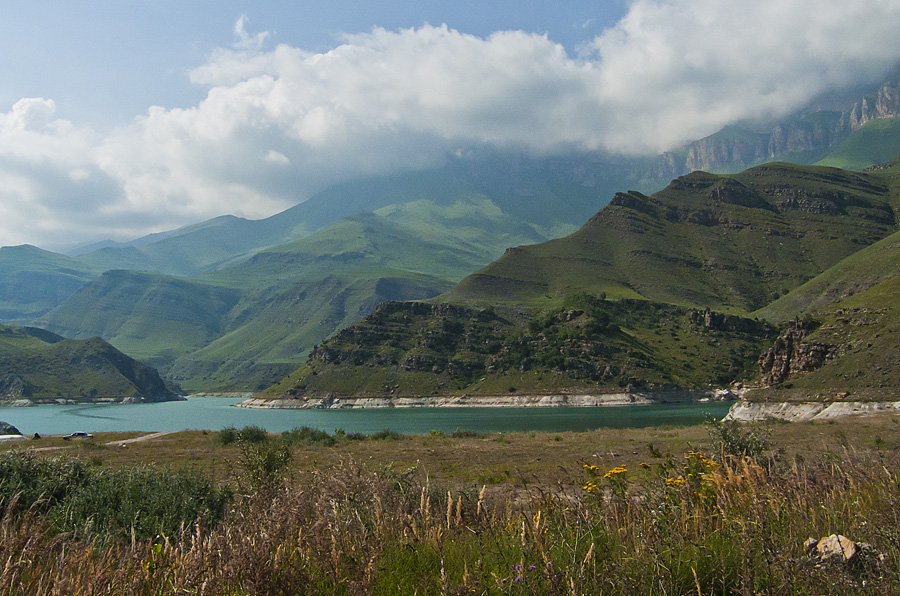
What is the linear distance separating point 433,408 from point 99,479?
143378mm

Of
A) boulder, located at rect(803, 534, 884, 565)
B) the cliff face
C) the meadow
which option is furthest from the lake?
boulder, located at rect(803, 534, 884, 565)

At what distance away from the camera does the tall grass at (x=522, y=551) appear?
4.43 meters

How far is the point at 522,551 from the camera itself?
16.3 feet

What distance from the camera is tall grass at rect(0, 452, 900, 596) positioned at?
14.5ft

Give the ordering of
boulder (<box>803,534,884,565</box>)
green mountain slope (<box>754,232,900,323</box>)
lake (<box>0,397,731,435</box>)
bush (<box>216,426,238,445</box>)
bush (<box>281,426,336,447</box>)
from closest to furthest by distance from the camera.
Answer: boulder (<box>803,534,884,565</box>)
bush (<box>281,426,336,447</box>)
bush (<box>216,426,238,445</box>)
lake (<box>0,397,731,435</box>)
green mountain slope (<box>754,232,900,323</box>)

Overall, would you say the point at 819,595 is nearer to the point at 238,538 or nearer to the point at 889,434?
the point at 238,538

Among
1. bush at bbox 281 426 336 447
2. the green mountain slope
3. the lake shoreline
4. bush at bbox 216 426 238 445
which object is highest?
the green mountain slope

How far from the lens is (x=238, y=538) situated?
520cm

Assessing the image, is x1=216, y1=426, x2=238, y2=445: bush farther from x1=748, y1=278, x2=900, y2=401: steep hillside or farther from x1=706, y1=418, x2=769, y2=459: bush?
x1=748, y1=278, x2=900, y2=401: steep hillside

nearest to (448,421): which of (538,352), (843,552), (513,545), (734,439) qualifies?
(538,352)

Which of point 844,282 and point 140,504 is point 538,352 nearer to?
point 844,282

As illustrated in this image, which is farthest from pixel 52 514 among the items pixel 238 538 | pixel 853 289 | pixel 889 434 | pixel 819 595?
pixel 853 289

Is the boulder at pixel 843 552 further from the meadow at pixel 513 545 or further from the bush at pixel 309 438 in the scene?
the bush at pixel 309 438

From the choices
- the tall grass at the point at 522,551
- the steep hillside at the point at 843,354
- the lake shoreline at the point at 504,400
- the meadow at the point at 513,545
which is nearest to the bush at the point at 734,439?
the meadow at the point at 513,545
